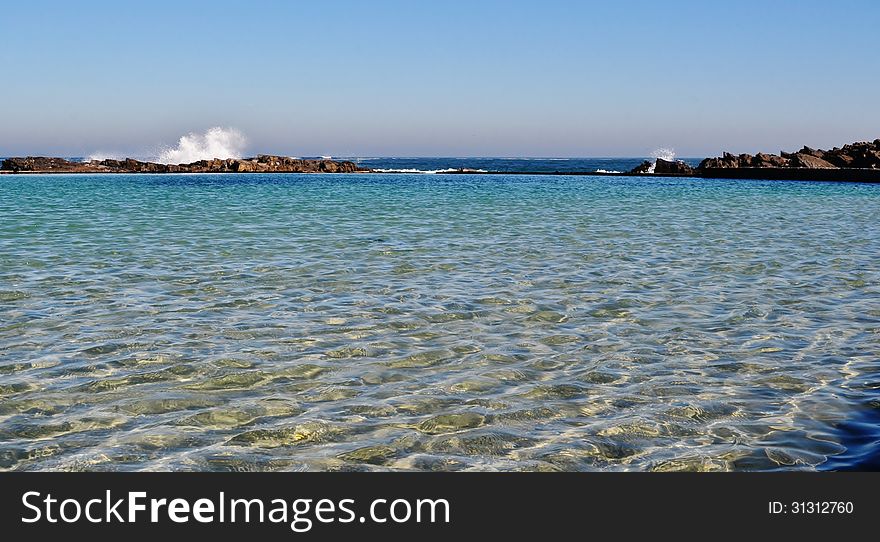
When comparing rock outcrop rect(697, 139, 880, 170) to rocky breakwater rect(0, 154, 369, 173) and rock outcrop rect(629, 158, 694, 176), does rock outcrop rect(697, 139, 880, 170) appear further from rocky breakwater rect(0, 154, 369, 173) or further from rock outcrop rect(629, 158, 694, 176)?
rocky breakwater rect(0, 154, 369, 173)

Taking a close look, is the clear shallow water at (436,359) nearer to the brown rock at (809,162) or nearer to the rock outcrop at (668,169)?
the brown rock at (809,162)

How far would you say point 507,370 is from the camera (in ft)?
24.0

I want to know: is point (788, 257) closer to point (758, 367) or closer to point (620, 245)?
point (620, 245)

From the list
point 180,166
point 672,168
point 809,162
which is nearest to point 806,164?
point 809,162

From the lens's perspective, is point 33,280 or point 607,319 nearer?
point 607,319

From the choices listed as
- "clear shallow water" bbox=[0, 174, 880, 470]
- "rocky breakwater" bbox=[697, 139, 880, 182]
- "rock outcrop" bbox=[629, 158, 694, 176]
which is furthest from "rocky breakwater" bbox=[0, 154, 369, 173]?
"clear shallow water" bbox=[0, 174, 880, 470]

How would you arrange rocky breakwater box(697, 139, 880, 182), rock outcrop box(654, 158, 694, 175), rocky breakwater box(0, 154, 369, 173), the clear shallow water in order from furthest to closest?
1. rocky breakwater box(0, 154, 369, 173)
2. rock outcrop box(654, 158, 694, 175)
3. rocky breakwater box(697, 139, 880, 182)
4. the clear shallow water

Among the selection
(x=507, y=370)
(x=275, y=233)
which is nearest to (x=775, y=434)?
(x=507, y=370)

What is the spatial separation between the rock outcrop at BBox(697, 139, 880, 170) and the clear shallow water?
6341cm

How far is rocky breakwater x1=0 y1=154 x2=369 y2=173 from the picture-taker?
10000 centimetres

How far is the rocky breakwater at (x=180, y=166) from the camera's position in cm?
10000

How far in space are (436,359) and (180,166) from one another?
104890mm

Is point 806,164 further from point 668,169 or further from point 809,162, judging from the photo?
point 668,169

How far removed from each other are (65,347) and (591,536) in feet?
19.3
